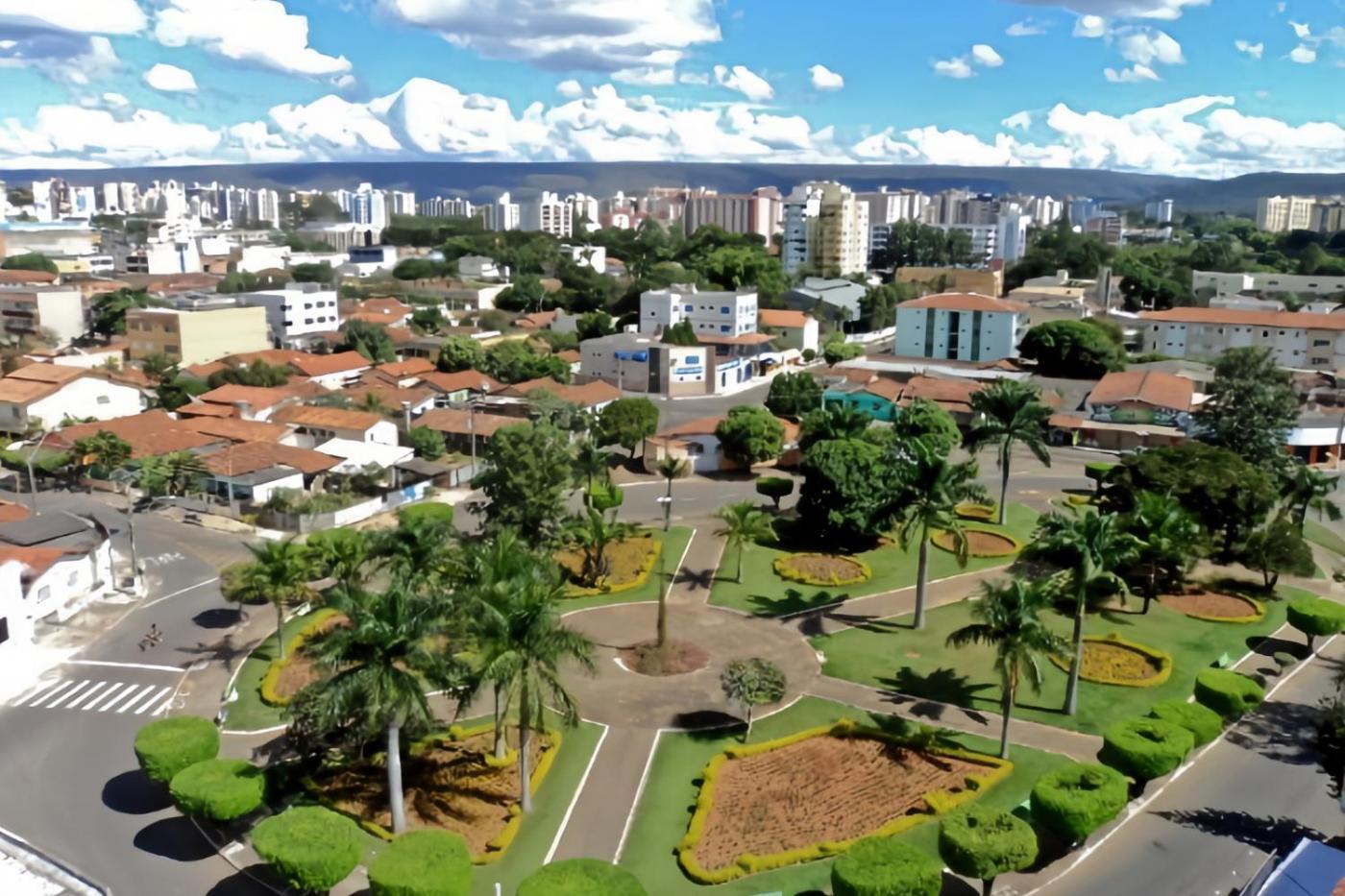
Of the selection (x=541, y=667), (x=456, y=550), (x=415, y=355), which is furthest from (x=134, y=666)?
(x=415, y=355)

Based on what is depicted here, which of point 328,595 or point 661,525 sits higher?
point 328,595

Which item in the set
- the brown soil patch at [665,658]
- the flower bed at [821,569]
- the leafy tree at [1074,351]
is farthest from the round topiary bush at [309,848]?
the leafy tree at [1074,351]

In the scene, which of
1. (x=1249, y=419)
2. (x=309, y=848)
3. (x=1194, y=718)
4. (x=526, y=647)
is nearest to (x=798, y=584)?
(x=1194, y=718)

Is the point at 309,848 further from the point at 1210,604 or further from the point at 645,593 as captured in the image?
the point at 1210,604

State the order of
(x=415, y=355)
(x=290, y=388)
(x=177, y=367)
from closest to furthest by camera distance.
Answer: (x=290, y=388) < (x=177, y=367) < (x=415, y=355)

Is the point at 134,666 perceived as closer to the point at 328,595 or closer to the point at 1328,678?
the point at 328,595

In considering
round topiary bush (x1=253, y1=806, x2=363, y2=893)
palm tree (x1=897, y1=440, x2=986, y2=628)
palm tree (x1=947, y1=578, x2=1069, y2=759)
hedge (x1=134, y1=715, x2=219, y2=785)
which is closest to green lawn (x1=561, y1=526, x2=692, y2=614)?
palm tree (x1=897, y1=440, x2=986, y2=628)

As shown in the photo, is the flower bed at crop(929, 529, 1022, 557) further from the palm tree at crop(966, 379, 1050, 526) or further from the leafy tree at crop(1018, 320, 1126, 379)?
the leafy tree at crop(1018, 320, 1126, 379)

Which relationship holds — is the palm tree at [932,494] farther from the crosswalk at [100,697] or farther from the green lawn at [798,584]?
the crosswalk at [100,697]
